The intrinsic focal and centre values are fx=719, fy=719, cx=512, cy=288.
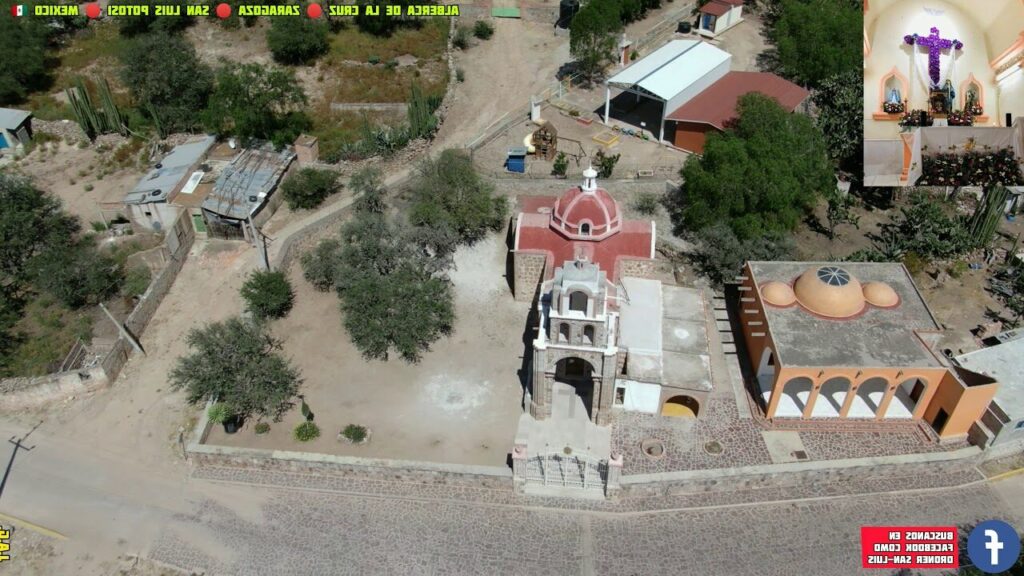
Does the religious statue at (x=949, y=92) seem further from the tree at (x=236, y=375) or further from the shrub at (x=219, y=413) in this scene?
the shrub at (x=219, y=413)

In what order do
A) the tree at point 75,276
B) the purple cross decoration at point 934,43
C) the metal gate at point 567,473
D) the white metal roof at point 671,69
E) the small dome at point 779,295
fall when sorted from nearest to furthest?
the metal gate at point 567,473 → the small dome at point 779,295 → the purple cross decoration at point 934,43 → the tree at point 75,276 → the white metal roof at point 671,69

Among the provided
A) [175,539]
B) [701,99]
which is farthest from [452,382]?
[701,99]

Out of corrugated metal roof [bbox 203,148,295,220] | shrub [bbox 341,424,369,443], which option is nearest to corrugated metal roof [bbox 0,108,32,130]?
corrugated metal roof [bbox 203,148,295,220]

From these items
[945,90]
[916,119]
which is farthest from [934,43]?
[916,119]

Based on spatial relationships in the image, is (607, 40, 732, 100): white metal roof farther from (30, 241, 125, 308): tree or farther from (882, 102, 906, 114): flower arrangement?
(30, 241, 125, 308): tree

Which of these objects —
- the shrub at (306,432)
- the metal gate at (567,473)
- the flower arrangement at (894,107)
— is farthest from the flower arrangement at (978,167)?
the shrub at (306,432)

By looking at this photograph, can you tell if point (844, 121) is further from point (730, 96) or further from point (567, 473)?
point (567, 473)

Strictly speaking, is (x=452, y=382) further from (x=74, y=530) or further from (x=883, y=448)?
(x=883, y=448)
